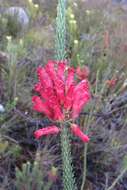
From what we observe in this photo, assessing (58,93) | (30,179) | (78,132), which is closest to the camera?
(58,93)

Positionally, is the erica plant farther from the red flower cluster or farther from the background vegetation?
the background vegetation

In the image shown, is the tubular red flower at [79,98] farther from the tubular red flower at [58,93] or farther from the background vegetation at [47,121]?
the background vegetation at [47,121]

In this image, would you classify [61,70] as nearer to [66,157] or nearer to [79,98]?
[79,98]

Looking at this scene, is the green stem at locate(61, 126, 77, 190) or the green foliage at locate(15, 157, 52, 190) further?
the green foliage at locate(15, 157, 52, 190)

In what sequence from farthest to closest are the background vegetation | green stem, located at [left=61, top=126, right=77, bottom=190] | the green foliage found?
1. the background vegetation
2. the green foliage
3. green stem, located at [left=61, top=126, right=77, bottom=190]

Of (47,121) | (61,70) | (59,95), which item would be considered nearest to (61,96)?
(59,95)

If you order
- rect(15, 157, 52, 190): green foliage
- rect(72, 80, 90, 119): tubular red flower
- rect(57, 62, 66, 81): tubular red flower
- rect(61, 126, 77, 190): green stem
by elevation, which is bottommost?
rect(15, 157, 52, 190): green foliage

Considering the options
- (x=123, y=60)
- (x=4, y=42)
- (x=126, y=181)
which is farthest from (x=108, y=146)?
(x=4, y=42)

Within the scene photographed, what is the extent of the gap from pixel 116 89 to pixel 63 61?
6.47 ft

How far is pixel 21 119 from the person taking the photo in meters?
3.04

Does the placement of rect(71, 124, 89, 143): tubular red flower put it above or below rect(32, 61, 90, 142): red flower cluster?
below

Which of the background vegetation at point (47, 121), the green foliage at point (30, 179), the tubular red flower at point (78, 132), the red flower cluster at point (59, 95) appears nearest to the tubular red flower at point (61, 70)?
the red flower cluster at point (59, 95)

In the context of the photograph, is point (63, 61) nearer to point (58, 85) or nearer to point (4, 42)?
point (58, 85)

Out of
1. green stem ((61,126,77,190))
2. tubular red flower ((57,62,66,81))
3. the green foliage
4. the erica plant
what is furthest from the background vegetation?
tubular red flower ((57,62,66,81))
